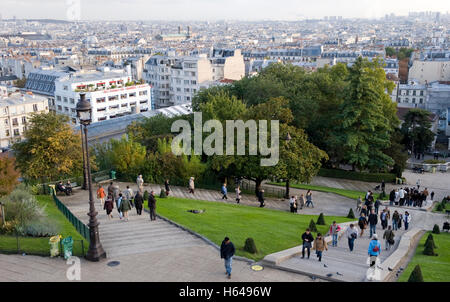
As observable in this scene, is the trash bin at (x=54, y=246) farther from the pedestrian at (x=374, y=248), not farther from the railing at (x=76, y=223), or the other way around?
the pedestrian at (x=374, y=248)

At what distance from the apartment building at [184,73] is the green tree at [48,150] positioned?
227 ft

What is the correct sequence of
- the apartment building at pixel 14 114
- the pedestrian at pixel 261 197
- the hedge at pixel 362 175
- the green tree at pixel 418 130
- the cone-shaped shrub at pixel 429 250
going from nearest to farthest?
the cone-shaped shrub at pixel 429 250 < the pedestrian at pixel 261 197 < the hedge at pixel 362 175 < the green tree at pixel 418 130 < the apartment building at pixel 14 114

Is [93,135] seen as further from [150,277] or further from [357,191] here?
[150,277]

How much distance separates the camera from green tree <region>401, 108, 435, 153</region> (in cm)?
6175

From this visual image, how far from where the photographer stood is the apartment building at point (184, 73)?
102 metres

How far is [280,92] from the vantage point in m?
50.6

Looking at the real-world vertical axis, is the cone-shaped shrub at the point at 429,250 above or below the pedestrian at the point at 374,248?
below

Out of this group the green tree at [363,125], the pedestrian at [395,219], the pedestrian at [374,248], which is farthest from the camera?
the green tree at [363,125]

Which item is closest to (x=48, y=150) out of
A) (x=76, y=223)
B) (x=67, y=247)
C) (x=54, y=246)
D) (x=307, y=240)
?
(x=76, y=223)

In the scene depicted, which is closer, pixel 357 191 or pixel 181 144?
pixel 181 144

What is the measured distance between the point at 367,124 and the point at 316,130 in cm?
648

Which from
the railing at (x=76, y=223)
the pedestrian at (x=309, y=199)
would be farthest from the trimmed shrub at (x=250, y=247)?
the pedestrian at (x=309, y=199)
